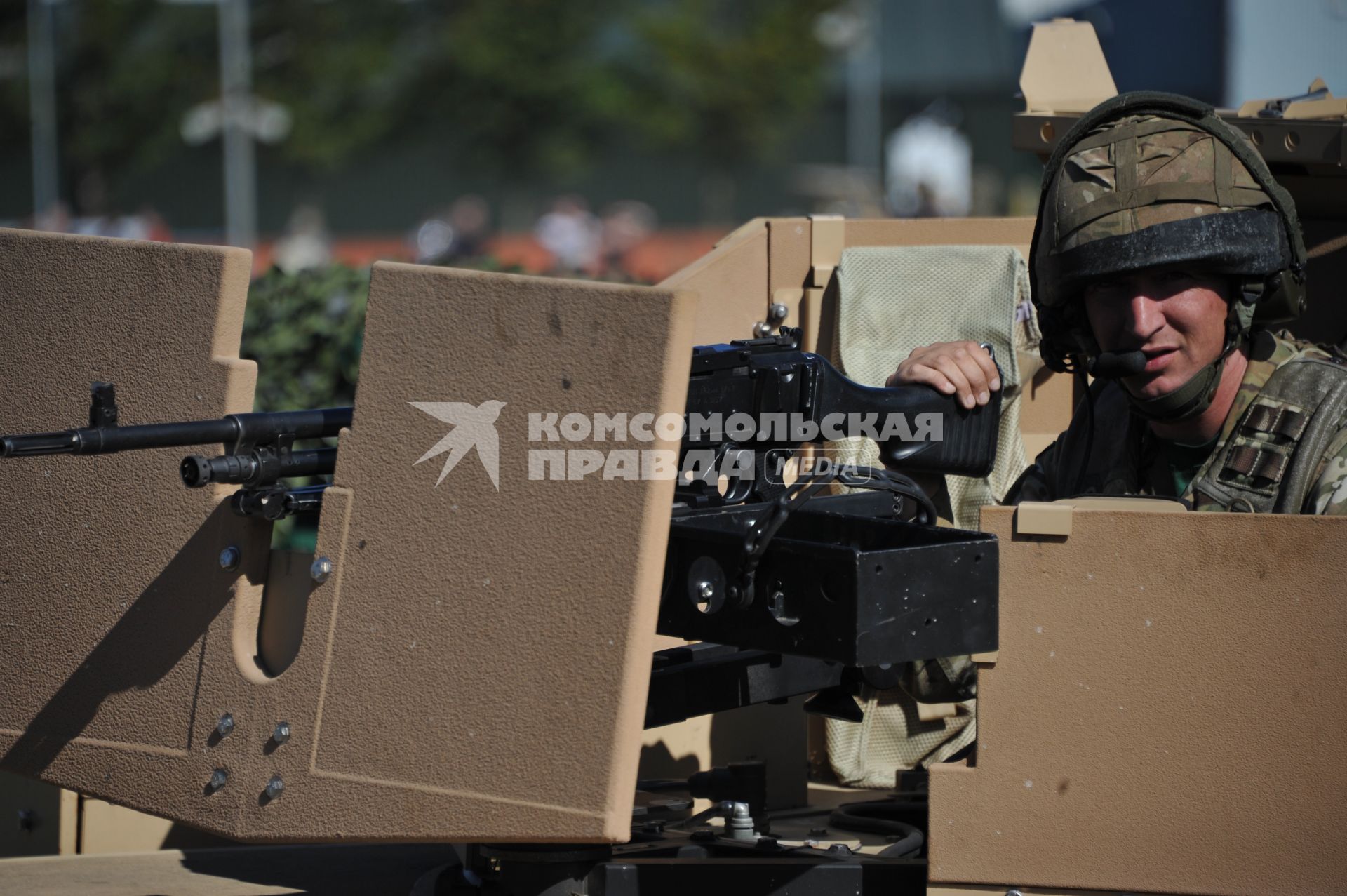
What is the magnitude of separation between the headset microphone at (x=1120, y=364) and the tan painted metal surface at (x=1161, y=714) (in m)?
0.62

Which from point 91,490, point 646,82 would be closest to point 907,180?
point 646,82

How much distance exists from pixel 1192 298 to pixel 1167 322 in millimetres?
62

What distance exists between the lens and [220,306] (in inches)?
105

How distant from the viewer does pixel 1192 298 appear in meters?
2.91

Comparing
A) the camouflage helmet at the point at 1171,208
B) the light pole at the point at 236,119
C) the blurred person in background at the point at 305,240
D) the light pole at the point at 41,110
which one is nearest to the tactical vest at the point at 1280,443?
the camouflage helmet at the point at 1171,208

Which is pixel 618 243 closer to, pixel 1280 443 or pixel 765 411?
pixel 1280 443

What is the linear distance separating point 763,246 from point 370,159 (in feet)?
98.5

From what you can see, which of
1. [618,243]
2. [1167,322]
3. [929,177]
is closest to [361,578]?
[1167,322]

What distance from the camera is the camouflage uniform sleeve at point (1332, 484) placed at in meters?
2.66

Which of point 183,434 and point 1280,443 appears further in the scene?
point 1280,443

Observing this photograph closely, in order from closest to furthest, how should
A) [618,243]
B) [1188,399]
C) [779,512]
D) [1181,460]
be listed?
[779,512] → [1188,399] → [1181,460] → [618,243]

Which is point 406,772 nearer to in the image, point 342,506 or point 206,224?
point 342,506

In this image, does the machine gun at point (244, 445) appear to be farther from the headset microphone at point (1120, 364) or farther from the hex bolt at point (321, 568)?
the headset microphone at point (1120, 364)

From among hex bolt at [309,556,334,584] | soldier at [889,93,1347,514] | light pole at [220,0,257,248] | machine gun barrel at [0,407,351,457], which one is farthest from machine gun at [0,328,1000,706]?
light pole at [220,0,257,248]
